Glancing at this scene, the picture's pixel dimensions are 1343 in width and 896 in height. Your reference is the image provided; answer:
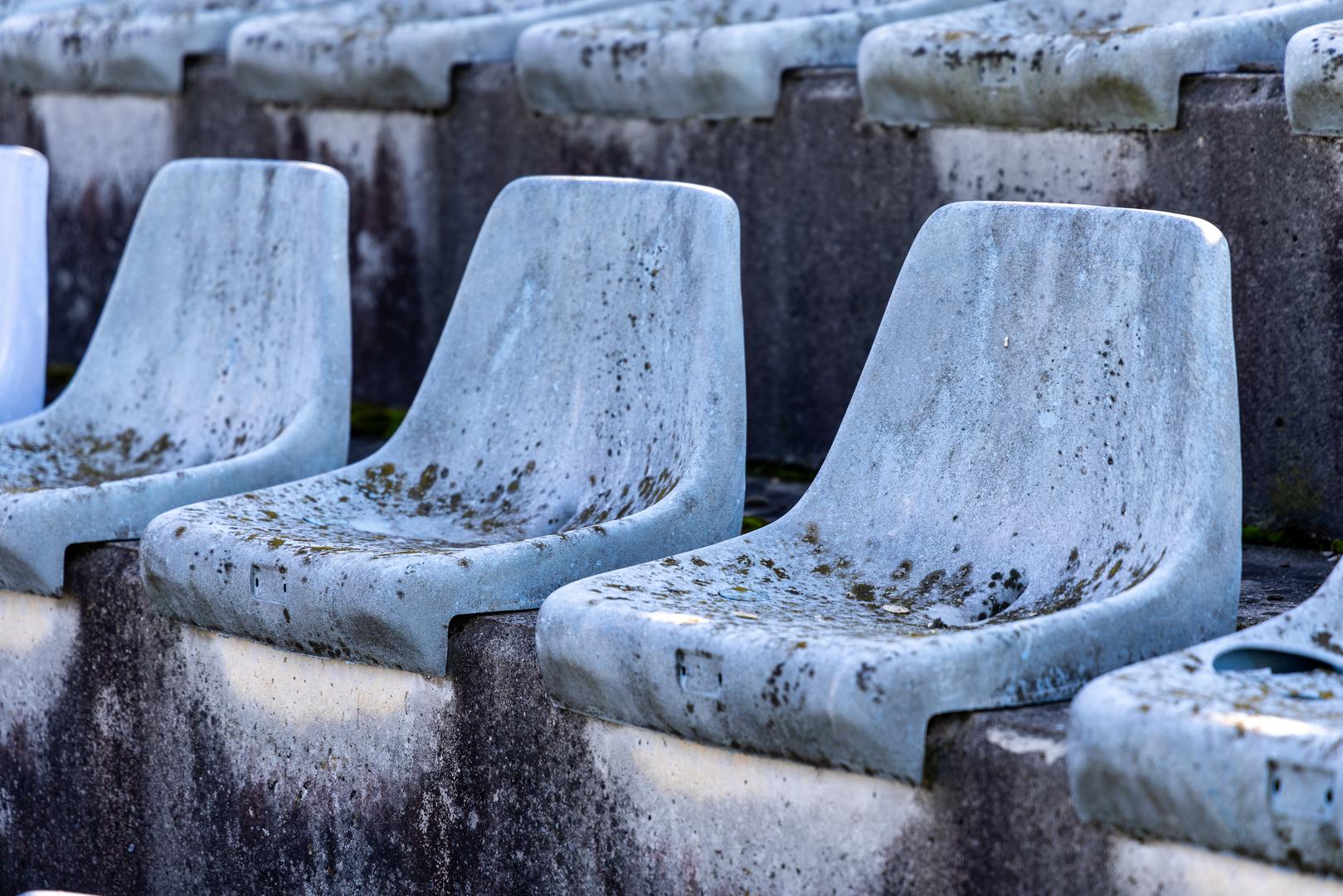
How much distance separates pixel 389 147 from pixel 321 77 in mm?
221

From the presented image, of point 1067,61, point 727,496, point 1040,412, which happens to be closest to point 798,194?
point 1067,61

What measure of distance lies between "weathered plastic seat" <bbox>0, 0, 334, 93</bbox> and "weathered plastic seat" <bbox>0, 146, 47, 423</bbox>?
114 centimetres

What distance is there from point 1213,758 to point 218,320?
2.02 metres

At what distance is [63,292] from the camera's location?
4.64m

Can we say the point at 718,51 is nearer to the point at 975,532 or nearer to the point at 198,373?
the point at 198,373

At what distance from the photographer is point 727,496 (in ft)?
7.62

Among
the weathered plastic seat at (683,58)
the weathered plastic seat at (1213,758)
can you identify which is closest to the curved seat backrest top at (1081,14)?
the weathered plastic seat at (683,58)

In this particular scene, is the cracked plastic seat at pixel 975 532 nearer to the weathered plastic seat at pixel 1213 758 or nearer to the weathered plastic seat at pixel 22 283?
the weathered plastic seat at pixel 1213 758

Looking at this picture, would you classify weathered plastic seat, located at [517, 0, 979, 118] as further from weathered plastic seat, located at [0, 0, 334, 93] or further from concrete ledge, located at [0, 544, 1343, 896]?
concrete ledge, located at [0, 544, 1343, 896]

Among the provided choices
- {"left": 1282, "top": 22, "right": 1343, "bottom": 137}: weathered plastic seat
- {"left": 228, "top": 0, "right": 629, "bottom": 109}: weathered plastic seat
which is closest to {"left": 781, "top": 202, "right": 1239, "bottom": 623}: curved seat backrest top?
{"left": 1282, "top": 22, "right": 1343, "bottom": 137}: weathered plastic seat

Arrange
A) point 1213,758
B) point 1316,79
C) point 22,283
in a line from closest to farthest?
point 1213,758, point 1316,79, point 22,283

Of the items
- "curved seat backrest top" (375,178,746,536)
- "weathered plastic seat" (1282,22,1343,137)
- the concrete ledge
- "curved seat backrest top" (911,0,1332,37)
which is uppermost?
"curved seat backrest top" (911,0,1332,37)

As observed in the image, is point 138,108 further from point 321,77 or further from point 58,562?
point 58,562

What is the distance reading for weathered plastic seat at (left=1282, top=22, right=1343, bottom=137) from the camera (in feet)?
8.09
